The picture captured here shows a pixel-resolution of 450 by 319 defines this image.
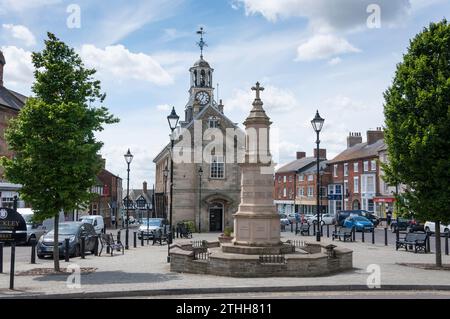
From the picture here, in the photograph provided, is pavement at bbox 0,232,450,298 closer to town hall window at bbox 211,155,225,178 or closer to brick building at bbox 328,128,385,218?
town hall window at bbox 211,155,225,178

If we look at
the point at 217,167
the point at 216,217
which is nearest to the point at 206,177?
the point at 217,167

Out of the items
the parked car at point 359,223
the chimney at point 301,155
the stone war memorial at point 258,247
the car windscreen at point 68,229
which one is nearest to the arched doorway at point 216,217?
the parked car at point 359,223

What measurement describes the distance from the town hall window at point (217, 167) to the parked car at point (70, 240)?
24817 millimetres

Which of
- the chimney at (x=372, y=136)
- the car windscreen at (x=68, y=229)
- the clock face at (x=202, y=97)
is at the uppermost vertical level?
the clock face at (x=202, y=97)

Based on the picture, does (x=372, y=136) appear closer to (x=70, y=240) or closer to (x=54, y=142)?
(x=70, y=240)

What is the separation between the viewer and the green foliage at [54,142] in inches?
572

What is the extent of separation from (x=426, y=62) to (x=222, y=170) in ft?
103

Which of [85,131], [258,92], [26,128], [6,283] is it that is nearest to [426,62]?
[258,92]

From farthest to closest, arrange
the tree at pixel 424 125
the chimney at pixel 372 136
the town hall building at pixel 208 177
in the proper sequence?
the chimney at pixel 372 136 → the town hall building at pixel 208 177 → the tree at pixel 424 125

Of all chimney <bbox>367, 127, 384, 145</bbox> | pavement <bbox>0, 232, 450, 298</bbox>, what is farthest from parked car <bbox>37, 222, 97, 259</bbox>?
chimney <bbox>367, 127, 384, 145</bbox>

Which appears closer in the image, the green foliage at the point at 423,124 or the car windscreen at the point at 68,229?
the green foliage at the point at 423,124

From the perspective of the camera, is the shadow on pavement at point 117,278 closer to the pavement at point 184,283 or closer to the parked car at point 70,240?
the pavement at point 184,283

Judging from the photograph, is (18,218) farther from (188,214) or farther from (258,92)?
(188,214)

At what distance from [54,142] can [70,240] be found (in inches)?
272
